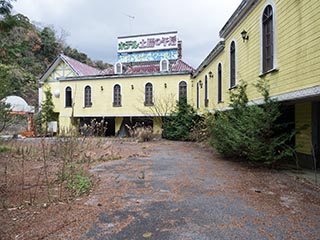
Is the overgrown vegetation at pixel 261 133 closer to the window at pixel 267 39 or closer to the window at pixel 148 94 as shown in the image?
the window at pixel 267 39

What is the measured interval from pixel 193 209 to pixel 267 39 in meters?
5.62

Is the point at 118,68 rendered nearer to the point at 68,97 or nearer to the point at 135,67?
the point at 135,67

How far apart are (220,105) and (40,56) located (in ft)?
93.0

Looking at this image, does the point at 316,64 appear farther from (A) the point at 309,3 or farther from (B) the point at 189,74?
(B) the point at 189,74

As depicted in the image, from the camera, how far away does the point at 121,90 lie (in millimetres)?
20078

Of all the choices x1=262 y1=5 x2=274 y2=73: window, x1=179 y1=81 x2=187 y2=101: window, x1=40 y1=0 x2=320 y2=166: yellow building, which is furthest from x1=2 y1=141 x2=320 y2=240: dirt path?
x1=179 y1=81 x2=187 y2=101: window

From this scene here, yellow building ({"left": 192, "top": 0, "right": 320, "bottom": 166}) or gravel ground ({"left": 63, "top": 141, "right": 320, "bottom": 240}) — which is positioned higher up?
yellow building ({"left": 192, "top": 0, "right": 320, "bottom": 166})

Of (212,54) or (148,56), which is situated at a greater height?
(148,56)

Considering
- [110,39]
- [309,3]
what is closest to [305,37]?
[309,3]

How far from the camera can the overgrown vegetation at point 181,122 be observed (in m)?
16.8

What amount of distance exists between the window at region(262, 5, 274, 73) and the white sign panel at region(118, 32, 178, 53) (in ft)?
56.4

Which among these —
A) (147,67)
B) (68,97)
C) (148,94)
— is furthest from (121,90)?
(68,97)

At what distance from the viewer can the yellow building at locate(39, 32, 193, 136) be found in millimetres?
19250

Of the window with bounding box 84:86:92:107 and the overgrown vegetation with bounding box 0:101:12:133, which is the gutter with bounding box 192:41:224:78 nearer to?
the overgrown vegetation with bounding box 0:101:12:133
